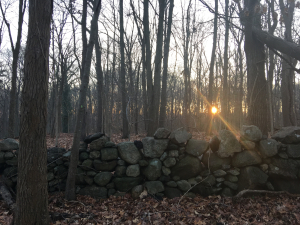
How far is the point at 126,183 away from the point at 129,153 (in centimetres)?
71

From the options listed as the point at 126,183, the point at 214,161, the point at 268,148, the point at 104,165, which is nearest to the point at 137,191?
the point at 126,183

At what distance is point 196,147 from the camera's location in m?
4.90

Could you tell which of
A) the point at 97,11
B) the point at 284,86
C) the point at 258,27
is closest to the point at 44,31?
the point at 97,11

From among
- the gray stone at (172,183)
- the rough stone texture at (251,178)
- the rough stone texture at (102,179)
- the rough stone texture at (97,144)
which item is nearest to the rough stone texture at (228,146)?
the rough stone texture at (251,178)

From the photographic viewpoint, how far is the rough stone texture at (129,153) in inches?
191

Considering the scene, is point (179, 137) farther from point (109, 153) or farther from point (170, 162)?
point (109, 153)

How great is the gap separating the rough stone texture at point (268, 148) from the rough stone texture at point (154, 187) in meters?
2.52

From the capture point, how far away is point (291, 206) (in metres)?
3.80

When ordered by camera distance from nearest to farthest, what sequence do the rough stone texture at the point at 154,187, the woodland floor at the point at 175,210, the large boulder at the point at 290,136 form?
1. the woodland floor at the point at 175,210
2. the rough stone texture at the point at 154,187
3. the large boulder at the point at 290,136

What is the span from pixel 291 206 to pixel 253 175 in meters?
0.89

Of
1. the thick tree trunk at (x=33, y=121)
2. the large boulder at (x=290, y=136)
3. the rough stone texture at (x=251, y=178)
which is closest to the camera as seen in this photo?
the thick tree trunk at (x=33, y=121)

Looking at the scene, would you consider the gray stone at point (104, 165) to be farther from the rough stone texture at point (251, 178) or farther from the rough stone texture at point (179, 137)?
the rough stone texture at point (251, 178)

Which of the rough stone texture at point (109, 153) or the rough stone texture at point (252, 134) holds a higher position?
the rough stone texture at point (252, 134)

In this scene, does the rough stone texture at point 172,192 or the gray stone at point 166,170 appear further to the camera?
the gray stone at point 166,170
